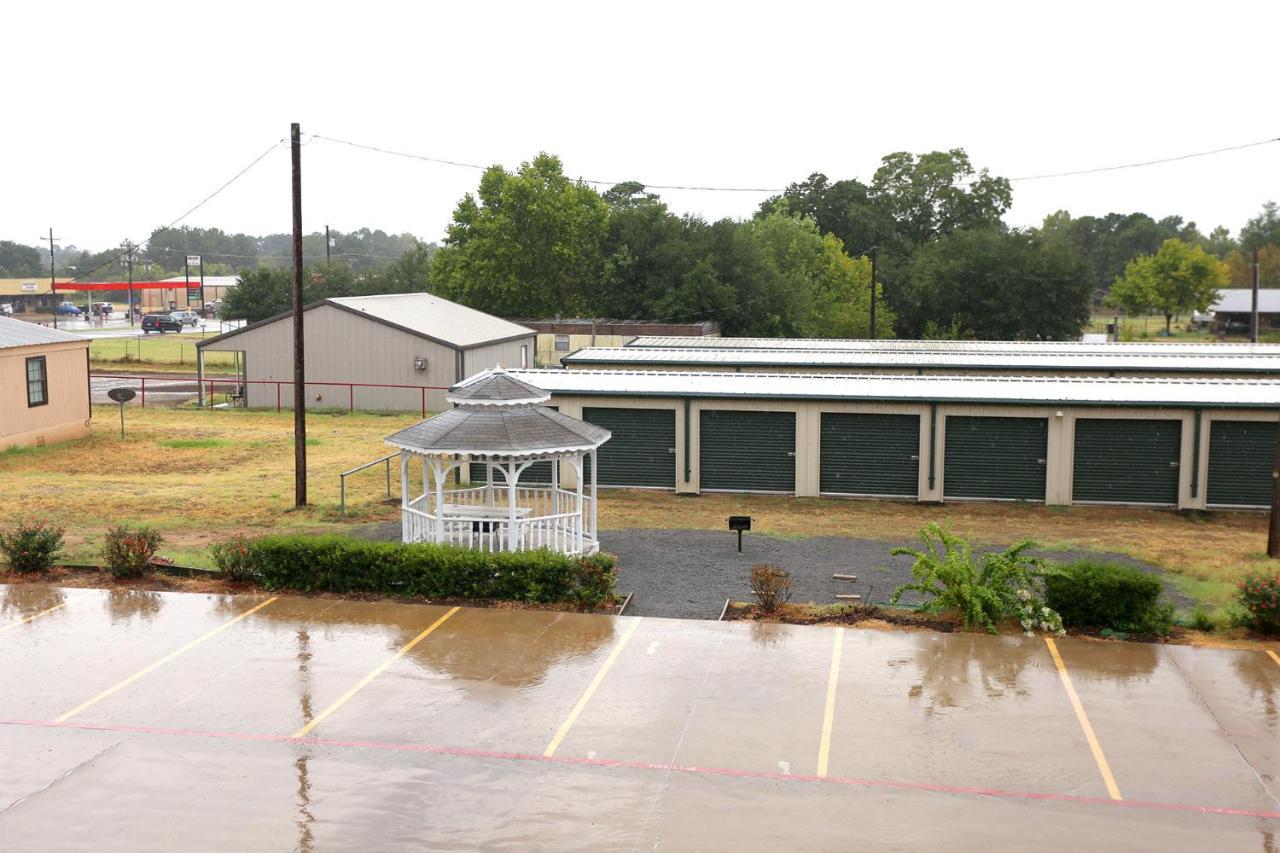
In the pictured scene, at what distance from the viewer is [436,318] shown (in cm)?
4869

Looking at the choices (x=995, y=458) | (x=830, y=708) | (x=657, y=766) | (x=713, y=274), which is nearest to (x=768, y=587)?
(x=830, y=708)

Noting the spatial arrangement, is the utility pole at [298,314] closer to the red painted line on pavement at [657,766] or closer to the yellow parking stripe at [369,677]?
the yellow parking stripe at [369,677]

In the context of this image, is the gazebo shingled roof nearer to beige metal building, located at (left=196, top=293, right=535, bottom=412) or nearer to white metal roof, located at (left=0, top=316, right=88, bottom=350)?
white metal roof, located at (left=0, top=316, right=88, bottom=350)

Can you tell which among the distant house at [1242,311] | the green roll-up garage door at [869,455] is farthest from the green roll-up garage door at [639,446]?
the distant house at [1242,311]

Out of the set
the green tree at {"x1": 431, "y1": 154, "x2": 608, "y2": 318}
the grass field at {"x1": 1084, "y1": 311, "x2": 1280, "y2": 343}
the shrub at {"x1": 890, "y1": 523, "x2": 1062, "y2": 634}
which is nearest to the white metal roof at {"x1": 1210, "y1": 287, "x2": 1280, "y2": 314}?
the grass field at {"x1": 1084, "y1": 311, "x2": 1280, "y2": 343}

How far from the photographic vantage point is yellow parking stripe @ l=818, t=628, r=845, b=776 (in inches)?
485

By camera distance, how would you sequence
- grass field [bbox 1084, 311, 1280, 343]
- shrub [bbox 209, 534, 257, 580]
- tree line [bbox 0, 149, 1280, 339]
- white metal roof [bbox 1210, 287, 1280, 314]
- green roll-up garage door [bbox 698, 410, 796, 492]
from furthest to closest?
white metal roof [bbox 1210, 287, 1280, 314]
grass field [bbox 1084, 311, 1280, 343]
tree line [bbox 0, 149, 1280, 339]
green roll-up garage door [bbox 698, 410, 796, 492]
shrub [bbox 209, 534, 257, 580]

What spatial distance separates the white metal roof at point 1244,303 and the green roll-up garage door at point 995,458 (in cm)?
7850

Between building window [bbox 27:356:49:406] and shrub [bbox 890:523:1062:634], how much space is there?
26.0 metres

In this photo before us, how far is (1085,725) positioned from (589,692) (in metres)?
5.60

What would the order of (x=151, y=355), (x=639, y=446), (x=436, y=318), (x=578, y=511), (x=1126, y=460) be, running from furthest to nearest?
(x=151, y=355), (x=436, y=318), (x=639, y=446), (x=1126, y=460), (x=578, y=511)

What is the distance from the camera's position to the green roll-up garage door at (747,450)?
27656mm

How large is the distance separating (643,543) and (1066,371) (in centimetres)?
2061

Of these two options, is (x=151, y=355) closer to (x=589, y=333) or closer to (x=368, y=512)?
(x=589, y=333)
